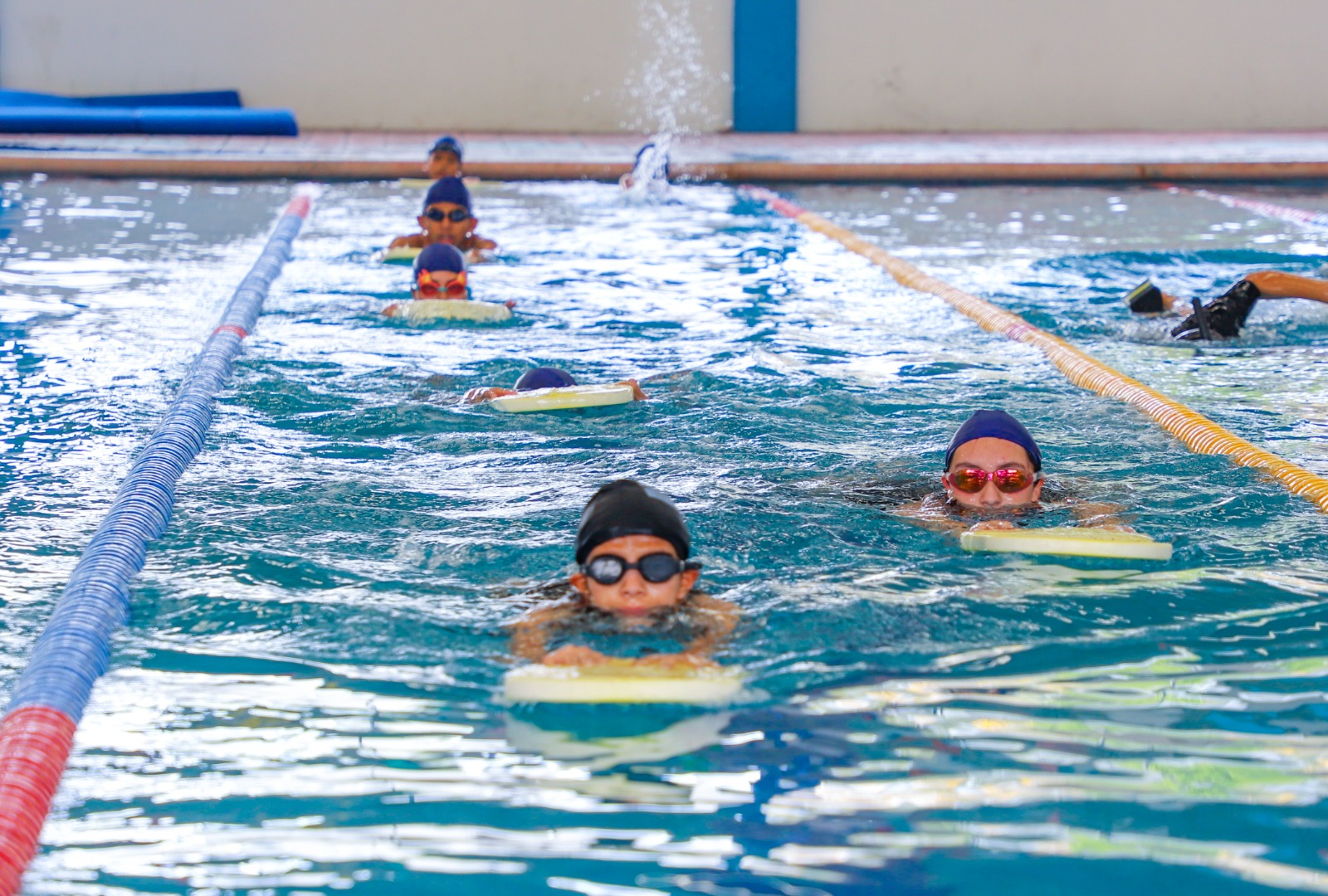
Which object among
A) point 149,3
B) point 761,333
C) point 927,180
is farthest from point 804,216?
point 149,3

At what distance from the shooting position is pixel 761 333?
21.7 feet

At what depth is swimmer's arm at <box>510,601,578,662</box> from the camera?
9.86ft

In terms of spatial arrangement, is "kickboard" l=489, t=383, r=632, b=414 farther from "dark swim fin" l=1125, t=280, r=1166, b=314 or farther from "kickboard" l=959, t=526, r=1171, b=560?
"dark swim fin" l=1125, t=280, r=1166, b=314

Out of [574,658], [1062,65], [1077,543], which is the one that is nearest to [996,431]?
[1077,543]

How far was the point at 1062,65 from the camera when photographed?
57.0ft

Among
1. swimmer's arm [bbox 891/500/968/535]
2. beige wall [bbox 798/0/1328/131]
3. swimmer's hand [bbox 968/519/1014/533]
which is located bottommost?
swimmer's hand [bbox 968/519/1014/533]

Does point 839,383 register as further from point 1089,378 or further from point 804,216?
point 804,216

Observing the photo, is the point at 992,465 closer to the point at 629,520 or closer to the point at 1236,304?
the point at 629,520

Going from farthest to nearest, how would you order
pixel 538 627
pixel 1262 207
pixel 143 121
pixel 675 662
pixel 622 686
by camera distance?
1. pixel 143 121
2. pixel 1262 207
3. pixel 538 627
4. pixel 675 662
5. pixel 622 686

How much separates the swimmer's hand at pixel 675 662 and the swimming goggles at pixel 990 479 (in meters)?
1.17

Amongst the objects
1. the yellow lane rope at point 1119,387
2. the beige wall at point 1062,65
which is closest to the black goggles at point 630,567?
the yellow lane rope at point 1119,387

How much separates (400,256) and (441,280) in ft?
5.19

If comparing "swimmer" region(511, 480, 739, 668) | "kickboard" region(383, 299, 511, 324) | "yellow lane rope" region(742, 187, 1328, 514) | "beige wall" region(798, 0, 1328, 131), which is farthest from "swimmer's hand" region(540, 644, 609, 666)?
"beige wall" region(798, 0, 1328, 131)

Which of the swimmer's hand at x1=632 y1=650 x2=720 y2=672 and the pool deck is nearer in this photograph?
the swimmer's hand at x1=632 y1=650 x2=720 y2=672
